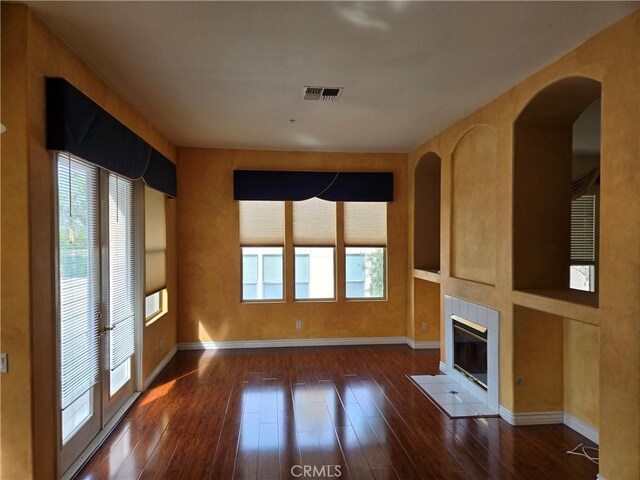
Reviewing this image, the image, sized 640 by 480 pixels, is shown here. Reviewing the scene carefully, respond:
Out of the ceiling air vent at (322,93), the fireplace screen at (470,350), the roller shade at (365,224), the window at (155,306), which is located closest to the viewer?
the ceiling air vent at (322,93)

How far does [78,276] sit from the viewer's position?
2.95 meters

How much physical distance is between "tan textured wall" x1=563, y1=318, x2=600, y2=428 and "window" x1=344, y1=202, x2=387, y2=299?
3.07 m

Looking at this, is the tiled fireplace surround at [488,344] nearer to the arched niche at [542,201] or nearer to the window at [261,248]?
the arched niche at [542,201]

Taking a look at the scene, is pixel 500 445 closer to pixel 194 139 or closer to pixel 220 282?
pixel 220 282

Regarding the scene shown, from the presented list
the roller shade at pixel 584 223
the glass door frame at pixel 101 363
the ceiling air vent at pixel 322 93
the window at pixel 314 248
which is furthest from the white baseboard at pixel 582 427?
the glass door frame at pixel 101 363

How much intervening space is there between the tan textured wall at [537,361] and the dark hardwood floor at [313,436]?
0.23m

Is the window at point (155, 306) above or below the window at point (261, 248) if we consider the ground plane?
below

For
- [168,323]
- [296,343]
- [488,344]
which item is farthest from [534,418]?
[168,323]

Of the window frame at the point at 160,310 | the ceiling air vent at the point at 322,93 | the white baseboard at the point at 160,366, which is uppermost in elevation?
the ceiling air vent at the point at 322,93

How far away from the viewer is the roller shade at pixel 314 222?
→ 6.16 meters

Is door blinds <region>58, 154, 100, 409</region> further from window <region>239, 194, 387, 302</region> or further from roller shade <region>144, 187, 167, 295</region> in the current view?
window <region>239, 194, 387, 302</region>

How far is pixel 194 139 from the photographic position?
17.7 feet

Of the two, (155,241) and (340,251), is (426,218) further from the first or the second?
(155,241)

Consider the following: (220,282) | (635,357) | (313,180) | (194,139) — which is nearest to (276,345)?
(220,282)
